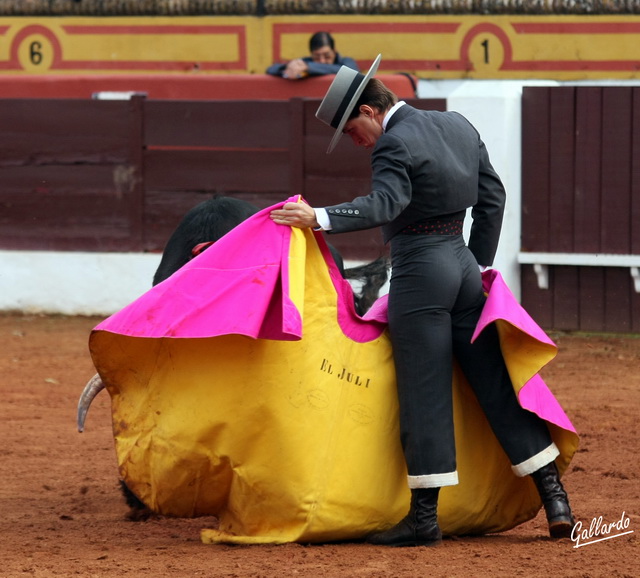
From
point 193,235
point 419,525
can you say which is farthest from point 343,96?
point 419,525

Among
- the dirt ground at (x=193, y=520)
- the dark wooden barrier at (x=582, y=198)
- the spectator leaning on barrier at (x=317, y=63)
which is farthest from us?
the spectator leaning on barrier at (x=317, y=63)

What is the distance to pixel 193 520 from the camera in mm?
3893

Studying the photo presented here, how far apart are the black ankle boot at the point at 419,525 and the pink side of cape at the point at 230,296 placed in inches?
22.7

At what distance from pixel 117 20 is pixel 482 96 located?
3.98 meters

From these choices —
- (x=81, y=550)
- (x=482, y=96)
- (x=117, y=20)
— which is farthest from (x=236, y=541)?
(x=117, y=20)

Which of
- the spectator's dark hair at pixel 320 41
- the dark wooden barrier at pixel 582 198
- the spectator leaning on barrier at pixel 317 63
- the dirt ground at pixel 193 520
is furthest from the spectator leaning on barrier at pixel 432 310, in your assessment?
the spectator's dark hair at pixel 320 41

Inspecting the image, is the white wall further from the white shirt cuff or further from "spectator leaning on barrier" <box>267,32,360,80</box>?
the white shirt cuff

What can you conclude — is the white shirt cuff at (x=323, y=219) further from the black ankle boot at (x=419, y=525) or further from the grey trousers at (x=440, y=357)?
the black ankle boot at (x=419, y=525)

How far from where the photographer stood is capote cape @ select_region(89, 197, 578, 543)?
3.20 m

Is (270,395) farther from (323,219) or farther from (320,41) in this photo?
(320,41)

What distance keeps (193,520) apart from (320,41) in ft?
18.7

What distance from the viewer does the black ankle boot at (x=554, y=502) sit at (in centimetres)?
327

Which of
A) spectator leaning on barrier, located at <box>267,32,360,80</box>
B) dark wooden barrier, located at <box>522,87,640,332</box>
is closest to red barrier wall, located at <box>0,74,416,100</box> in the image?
spectator leaning on barrier, located at <box>267,32,360,80</box>

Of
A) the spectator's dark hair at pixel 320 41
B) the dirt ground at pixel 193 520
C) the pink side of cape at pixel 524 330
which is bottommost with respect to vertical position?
the dirt ground at pixel 193 520
